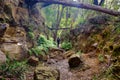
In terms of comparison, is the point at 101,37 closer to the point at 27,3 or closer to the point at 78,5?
the point at 78,5

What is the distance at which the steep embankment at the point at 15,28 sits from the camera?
9.13 m

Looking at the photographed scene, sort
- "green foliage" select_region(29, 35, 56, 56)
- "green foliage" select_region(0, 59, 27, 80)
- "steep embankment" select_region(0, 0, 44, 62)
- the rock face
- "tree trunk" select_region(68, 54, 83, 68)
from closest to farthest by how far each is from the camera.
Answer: the rock face, "green foliage" select_region(0, 59, 27, 80), "steep embankment" select_region(0, 0, 44, 62), "tree trunk" select_region(68, 54, 83, 68), "green foliage" select_region(29, 35, 56, 56)

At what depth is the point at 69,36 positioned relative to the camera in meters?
19.3

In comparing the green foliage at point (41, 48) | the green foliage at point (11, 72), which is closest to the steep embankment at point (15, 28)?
the green foliage at point (41, 48)

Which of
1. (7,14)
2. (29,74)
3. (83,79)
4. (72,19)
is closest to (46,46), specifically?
(7,14)

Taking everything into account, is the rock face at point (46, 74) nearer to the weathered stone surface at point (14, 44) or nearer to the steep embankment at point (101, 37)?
the steep embankment at point (101, 37)

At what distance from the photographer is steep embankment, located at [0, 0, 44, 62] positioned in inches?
360

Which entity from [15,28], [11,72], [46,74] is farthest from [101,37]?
[11,72]

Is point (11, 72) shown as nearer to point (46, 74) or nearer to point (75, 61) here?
point (46, 74)

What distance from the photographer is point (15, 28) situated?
10.8m

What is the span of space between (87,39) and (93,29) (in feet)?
2.96

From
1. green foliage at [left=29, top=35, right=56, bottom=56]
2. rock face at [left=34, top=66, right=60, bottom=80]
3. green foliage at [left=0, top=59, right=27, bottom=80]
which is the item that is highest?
rock face at [left=34, top=66, right=60, bottom=80]

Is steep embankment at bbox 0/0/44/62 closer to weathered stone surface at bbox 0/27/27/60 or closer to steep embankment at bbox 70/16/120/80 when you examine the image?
weathered stone surface at bbox 0/27/27/60

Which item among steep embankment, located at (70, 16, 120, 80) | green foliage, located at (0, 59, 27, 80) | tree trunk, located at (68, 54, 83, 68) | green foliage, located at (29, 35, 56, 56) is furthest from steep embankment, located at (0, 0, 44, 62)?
steep embankment, located at (70, 16, 120, 80)
